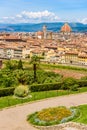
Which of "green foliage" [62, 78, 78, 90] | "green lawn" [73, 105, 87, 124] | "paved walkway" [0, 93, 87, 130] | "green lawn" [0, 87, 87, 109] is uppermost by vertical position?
"green foliage" [62, 78, 78, 90]

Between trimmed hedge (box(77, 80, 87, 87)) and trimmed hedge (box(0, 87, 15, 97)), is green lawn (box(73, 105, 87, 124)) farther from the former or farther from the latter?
trimmed hedge (box(77, 80, 87, 87))

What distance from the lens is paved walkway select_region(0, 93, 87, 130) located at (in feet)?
107

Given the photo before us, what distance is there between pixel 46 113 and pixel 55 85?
17.7 metres

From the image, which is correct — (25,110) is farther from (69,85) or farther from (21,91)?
(69,85)

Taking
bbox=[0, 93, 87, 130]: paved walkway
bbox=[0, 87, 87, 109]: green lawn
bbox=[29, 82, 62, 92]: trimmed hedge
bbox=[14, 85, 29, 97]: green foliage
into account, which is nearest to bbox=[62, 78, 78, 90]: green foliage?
bbox=[0, 87, 87, 109]: green lawn

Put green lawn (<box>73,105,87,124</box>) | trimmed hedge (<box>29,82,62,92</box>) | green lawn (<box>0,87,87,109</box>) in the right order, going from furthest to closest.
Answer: trimmed hedge (<box>29,82,62,92</box>), green lawn (<box>0,87,87,109</box>), green lawn (<box>73,105,87,124</box>)

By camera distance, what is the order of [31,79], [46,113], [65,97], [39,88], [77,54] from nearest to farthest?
1. [46,113]
2. [65,97]
3. [39,88]
4. [31,79]
5. [77,54]

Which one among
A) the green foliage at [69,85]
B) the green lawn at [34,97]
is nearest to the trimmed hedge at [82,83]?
the green foliage at [69,85]

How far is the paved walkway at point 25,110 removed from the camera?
32.6 metres

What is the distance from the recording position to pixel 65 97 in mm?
44875

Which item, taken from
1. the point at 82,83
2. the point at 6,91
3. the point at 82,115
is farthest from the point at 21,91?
the point at 82,83

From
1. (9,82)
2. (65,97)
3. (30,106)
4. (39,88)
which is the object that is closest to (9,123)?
(30,106)

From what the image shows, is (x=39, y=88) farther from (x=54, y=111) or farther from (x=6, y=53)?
(x=6, y=53)

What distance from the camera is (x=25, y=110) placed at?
38.1m
